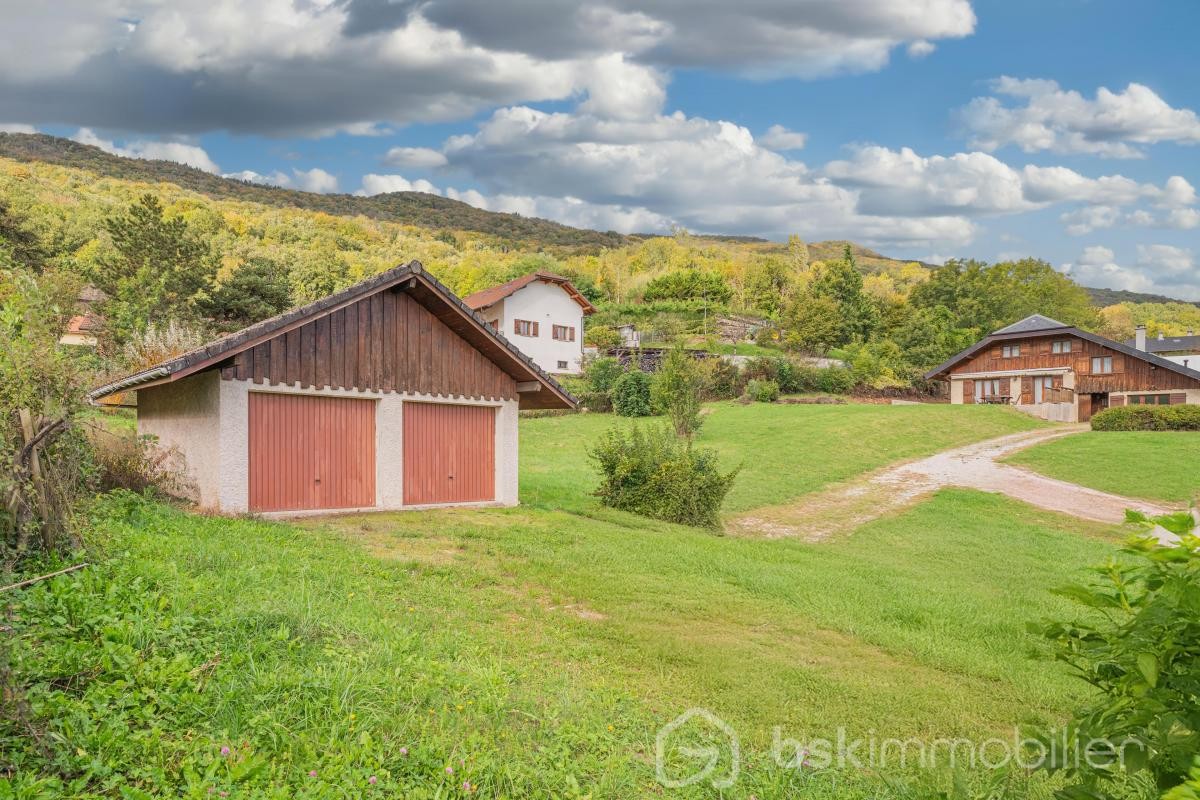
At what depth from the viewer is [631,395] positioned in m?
39.5

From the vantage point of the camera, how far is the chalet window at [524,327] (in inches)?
1994

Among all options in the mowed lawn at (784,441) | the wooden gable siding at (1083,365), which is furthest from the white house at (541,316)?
the wooden gable siding at (1083,365)

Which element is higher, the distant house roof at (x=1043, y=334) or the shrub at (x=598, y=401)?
the distant house roof at (x=1043, y=334)

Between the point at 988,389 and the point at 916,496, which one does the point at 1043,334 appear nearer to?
the point at 988,389

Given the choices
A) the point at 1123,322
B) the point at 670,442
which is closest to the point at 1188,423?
the point at 670,442

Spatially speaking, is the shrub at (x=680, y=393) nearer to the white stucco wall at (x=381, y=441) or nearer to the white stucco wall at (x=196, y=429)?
the white stucco wall at (x=381, y=441)

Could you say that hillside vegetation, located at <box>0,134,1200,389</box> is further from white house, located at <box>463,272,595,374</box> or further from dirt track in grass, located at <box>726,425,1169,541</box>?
dirt track in grass, located at <box>726,425,1169,541</box>

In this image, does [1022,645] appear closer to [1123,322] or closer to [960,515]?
[960,515]

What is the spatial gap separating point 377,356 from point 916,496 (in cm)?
1817

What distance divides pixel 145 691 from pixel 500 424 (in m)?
12.4

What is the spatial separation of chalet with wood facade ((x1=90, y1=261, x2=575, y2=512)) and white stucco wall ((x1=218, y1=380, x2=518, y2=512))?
2cm

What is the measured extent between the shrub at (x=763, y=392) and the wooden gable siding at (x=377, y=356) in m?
30.8

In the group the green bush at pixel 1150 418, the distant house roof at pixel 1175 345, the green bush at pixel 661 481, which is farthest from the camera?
the distant house roof at pixel 1175 345

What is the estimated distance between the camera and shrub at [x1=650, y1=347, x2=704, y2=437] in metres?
25.1
